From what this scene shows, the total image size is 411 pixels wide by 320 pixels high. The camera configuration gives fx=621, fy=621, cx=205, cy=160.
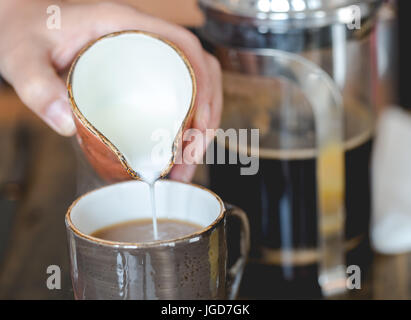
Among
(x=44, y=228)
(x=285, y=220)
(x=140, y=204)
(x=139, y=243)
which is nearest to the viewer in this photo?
(x=139, y=243)

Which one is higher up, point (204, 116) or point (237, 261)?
point (204, 116)

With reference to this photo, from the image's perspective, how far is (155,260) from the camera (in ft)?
1.21

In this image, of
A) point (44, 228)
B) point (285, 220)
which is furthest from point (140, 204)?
point (44, 228)

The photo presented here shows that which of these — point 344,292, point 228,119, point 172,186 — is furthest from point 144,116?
point 344,292

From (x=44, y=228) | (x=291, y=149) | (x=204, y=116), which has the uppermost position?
(x=204, y=116)

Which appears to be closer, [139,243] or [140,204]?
[139,243]

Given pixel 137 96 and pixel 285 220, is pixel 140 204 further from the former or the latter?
pixel 285 220

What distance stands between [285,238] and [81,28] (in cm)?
31

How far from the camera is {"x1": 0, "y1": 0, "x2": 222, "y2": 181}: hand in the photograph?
0.49 meters

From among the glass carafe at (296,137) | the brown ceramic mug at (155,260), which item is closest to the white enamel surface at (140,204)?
the brown ceramic mug at (155,260)

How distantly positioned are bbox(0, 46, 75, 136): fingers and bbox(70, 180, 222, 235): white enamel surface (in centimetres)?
7

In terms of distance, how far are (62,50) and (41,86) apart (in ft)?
0.17

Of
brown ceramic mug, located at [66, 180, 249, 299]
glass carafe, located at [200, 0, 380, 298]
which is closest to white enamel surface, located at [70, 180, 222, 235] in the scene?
brown ceramic mug, located at [66, 180, 249, 299]

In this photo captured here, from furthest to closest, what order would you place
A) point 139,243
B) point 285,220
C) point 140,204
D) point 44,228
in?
point 44,228
point 285,220
point 140,204
point 139,243
